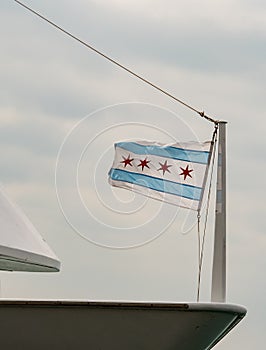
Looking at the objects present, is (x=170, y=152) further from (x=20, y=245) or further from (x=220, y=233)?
(x=20, y=245)

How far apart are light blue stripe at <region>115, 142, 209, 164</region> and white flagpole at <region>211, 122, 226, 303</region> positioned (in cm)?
41

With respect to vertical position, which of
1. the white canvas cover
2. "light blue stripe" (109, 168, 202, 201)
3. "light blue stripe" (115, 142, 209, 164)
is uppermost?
"light blue stripe" (115, 142, 209, 164)

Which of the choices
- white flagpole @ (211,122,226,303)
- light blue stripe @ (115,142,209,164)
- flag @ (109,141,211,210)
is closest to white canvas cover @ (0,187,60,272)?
flag @ (109,141,211,210)

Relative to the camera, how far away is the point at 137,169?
20.5m

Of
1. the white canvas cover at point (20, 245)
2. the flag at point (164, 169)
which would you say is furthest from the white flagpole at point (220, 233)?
the white canvas cover at point (20, 245)

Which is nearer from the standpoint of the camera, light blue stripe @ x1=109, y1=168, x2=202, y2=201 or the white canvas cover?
the white canvas cover

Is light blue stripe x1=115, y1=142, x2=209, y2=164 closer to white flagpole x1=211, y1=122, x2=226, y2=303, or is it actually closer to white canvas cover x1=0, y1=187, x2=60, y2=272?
white flagpole x1=211, y1=122, x2=226, y2=303

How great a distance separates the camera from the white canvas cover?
1935 centimetres

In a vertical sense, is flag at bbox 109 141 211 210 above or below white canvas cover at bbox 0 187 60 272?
above

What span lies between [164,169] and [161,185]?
30 cm

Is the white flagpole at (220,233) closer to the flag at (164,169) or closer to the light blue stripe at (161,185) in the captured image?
the flag at (164,169)

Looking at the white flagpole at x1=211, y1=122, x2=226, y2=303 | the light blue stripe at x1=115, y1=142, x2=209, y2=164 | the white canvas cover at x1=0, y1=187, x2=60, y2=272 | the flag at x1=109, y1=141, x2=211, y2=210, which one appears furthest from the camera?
the light blue stripe at x1=115, y1=142, x2=209, y2=164

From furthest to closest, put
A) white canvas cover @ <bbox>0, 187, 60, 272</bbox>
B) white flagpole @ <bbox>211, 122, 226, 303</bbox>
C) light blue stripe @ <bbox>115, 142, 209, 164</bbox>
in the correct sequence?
light blue stripe @ <bbox>115, 142, 209, 164</bbox>, white flagpole @ <bbox>211, 122, 226, 303</bbox>, white canvas cover @ <bbox>0, 187, 60, 272</bbox>

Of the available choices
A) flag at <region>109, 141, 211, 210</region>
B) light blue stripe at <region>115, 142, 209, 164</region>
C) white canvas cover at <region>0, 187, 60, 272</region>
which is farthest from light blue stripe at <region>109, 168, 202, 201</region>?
white canvas cover at <region>0, 187, 60, 272</region>
